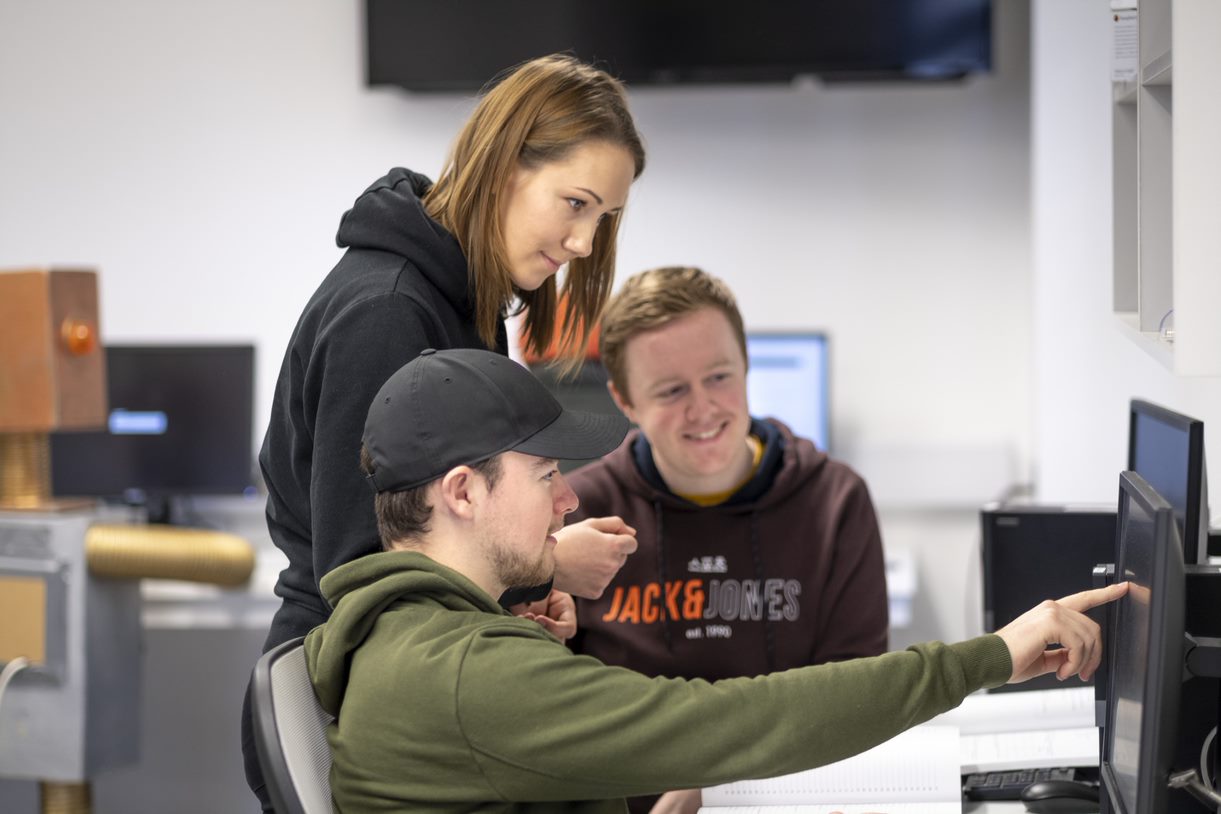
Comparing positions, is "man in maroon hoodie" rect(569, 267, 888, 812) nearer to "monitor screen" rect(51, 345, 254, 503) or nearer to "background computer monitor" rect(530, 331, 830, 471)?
"background computer monitor" rect(530, 331, 830, 471)

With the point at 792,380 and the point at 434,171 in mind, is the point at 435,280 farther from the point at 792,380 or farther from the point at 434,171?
the point at 434,171

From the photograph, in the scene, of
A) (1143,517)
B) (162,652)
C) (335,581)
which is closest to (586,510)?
(335,581)

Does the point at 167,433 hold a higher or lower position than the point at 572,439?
lower

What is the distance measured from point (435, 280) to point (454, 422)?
32 centimetres

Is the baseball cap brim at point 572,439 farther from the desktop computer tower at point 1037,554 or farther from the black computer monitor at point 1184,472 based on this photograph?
the desktop computer tower at point 1037,554

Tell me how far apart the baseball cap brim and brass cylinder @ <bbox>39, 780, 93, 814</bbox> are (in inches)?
92.8

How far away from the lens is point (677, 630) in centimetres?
198

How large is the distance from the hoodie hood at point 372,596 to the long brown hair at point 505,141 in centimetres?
45

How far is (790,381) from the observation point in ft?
12.3

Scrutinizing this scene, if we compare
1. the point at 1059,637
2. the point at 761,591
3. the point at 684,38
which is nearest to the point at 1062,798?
the point at 1059,637

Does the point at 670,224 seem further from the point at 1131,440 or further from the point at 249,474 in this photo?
the point at 1131,440

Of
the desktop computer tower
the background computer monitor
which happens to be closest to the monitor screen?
the background computer monitor

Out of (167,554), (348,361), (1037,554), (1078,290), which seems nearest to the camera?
(348,361)

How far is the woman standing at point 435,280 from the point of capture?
143cm
